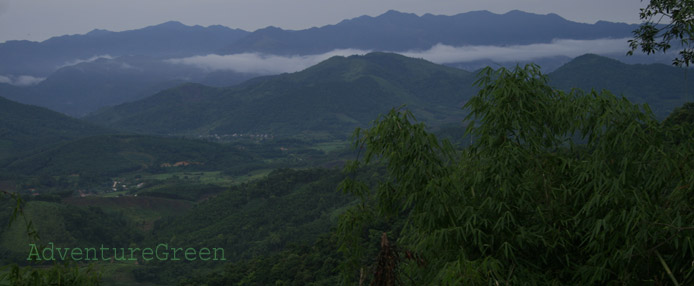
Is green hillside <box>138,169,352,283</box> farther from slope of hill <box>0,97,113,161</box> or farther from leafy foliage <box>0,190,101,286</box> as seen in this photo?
slope of hill <box>0,97,113,161</box>

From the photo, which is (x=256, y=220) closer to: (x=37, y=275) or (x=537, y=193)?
(x=37, y=275)

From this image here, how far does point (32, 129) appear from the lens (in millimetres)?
156625

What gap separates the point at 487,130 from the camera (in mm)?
5676

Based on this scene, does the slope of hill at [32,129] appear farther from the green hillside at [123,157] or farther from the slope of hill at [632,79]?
the slope of hill at [632,79]

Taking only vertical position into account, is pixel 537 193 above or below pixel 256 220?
above

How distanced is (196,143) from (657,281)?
147 m

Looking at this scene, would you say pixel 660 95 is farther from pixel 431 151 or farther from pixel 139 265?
pixel 431 151

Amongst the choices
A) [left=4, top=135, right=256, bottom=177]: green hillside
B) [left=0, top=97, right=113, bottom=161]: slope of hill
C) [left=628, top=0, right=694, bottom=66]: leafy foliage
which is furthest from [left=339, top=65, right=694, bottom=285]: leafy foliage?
[left=0, top=97, right=113, bottom=161]: slope of hill

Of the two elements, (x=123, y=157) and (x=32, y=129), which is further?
(x=32, y=129)

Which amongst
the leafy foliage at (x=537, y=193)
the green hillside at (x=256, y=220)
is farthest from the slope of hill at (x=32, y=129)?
the leafy foliage at (x=537, y=193)

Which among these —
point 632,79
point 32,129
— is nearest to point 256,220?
point 32,129

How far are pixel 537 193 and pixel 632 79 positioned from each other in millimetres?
196359

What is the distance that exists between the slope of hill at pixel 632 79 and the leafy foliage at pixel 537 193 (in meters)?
166

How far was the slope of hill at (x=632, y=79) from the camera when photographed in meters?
161
